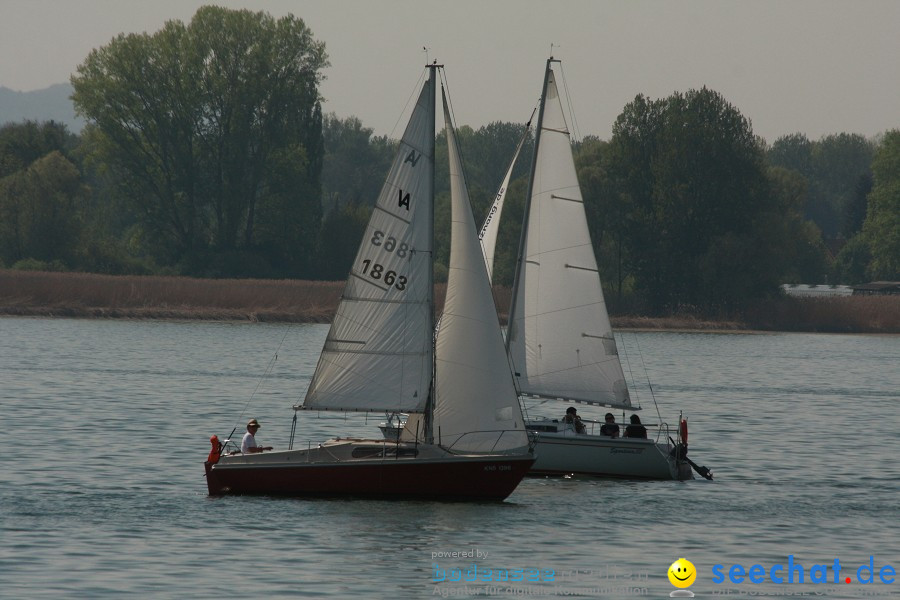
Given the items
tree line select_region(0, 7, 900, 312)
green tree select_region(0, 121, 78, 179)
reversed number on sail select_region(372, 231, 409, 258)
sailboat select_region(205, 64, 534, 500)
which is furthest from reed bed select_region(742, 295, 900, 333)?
reversed number on sail select_region(372, 231, 409, 258)

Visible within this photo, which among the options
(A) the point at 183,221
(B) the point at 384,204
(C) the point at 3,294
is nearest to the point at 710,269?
(A) the point at 183,221

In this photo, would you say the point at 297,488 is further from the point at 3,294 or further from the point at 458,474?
the point at 3,294

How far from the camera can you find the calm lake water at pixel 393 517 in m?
27.1

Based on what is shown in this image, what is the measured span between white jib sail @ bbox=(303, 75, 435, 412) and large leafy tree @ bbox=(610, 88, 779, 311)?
9237cm

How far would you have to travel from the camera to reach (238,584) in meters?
26.2

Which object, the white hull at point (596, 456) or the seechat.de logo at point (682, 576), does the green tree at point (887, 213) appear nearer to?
the white hull at point (596, 456)

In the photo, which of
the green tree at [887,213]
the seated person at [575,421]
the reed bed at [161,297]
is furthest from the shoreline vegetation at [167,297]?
the green tree at [887,213]

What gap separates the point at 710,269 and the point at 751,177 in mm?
10454

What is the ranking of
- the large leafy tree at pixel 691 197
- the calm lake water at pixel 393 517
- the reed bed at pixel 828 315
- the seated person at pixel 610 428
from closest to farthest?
the calm lake water at pixel 393 517
the seated person at pixel 610 428
the reed bed at pixel 828 315
the large leafy tree at pixel 691 197

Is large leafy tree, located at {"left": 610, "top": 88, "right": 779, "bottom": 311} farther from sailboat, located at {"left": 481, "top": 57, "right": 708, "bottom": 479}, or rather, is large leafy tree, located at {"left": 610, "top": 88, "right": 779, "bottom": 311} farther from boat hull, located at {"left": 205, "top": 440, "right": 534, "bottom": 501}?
boat hull, located at {"left": 205, "top": 440, "right": 534, "bottom": 501}

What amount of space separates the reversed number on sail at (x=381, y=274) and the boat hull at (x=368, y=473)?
147 inches

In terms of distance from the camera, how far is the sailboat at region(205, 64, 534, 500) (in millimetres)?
33812

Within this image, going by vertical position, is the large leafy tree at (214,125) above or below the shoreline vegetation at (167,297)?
above

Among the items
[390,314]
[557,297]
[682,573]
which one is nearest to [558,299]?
[557,297]
